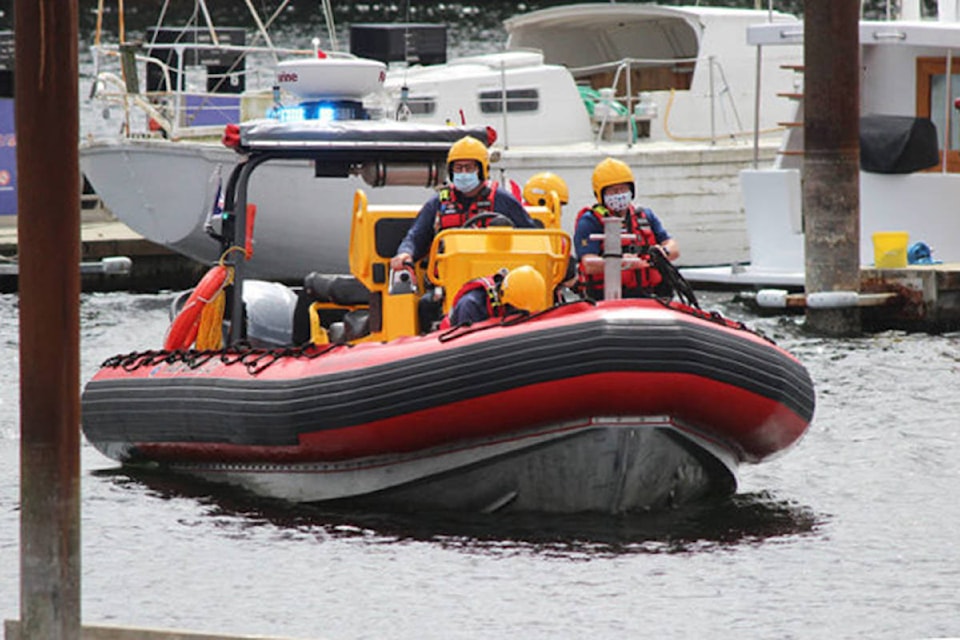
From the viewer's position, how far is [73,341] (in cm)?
649

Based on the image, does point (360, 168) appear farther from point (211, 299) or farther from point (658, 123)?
point (658, 123)

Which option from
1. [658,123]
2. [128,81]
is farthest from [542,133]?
[128,81]

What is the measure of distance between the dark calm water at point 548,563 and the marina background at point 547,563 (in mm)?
14

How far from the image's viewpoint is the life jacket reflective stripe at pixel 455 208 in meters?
10.9

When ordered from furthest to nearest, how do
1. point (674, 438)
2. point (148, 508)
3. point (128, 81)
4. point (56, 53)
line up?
1. point (128, 81)
2. point (148, 508)
3. point (674, 438)
4. point (56, 53)

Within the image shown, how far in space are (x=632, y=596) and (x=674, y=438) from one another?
109 cm

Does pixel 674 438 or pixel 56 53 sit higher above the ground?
pixel 56 53

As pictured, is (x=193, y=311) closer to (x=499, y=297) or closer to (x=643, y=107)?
(x=499, y=297)

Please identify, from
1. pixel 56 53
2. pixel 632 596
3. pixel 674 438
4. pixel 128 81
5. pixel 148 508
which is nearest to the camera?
pixel 56 53

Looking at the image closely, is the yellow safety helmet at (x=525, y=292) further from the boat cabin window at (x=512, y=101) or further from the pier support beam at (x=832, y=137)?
the boat cabin window at (x=512, y=101)

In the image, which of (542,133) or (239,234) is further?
(542,133)

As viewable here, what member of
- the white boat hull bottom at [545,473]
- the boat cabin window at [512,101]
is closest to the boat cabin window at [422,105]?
the boat cabin window at [512,101]

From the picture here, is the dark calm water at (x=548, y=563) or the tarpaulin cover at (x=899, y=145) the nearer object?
the dark calm water at (x=548, y=563)

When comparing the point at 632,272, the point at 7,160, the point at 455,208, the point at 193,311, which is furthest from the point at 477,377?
the point at 7,160
